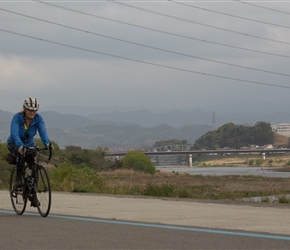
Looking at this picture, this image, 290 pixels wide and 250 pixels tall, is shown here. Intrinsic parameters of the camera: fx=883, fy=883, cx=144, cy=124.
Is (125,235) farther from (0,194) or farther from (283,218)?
(0,194)

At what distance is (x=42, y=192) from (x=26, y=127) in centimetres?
108

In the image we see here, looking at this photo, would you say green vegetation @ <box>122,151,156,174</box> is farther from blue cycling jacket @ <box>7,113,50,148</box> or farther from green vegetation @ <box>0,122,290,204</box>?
blue cycling jacket @ <box>7,113,50,148</box>

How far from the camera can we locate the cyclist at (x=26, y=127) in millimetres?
13930

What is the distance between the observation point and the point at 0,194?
67.3 feet

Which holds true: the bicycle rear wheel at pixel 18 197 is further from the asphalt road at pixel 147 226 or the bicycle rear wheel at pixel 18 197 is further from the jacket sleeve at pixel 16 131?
the jacket sleeve at pixel 16 131

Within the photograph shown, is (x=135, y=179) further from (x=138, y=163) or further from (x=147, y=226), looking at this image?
(x=147, y=226)

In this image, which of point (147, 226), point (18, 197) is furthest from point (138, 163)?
point (147, 226)

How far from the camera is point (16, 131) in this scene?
45.7 ft

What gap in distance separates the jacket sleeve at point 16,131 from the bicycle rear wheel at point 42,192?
1.85ft

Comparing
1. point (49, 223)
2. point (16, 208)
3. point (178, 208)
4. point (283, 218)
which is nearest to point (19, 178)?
point (16, 208)

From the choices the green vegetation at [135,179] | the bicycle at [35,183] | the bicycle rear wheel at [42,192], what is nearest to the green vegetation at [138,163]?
the green vegetation at [135,179]

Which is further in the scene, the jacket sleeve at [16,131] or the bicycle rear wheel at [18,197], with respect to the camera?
the bicycle rear wheel at [18,197]

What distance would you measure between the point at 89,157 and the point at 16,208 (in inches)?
3381

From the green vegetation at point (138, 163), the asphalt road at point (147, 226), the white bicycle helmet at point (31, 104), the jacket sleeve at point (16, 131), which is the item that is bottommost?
the asphalt road at point (147, 226)
